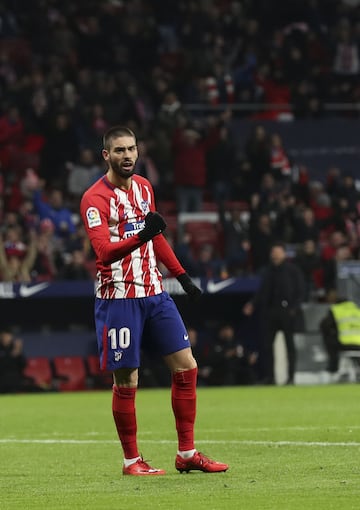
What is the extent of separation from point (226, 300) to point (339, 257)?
2.10 meters

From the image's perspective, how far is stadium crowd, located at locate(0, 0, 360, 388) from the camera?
22.4 meters

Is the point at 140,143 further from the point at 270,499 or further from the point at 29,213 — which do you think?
the point at 270,499

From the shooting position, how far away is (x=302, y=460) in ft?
27.5

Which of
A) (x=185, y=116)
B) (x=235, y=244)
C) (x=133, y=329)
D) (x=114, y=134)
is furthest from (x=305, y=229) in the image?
(x=114, y=134)

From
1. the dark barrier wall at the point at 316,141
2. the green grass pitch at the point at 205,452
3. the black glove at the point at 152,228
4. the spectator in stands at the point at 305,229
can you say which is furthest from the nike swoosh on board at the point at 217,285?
the black glove at the point at 152,228

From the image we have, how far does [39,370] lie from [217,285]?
329 centimetres

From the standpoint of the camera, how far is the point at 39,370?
2155cm

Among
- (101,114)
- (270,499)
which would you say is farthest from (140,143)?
(270,499)

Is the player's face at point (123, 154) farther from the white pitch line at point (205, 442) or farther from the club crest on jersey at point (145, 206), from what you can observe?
the white pitch line at point (205, 442)

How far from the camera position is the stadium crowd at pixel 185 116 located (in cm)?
2242

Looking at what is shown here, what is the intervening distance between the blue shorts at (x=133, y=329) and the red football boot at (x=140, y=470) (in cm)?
61

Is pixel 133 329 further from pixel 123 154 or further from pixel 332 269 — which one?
pixel 332 269

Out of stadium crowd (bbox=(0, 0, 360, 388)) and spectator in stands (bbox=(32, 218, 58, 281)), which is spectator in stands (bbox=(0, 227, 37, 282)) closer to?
stadium crowd (bbox=(0, 0, 360, 388))

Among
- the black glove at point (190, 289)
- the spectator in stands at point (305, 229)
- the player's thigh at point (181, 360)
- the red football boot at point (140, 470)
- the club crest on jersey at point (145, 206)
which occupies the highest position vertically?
the spectator in stands at point (305, 229)
